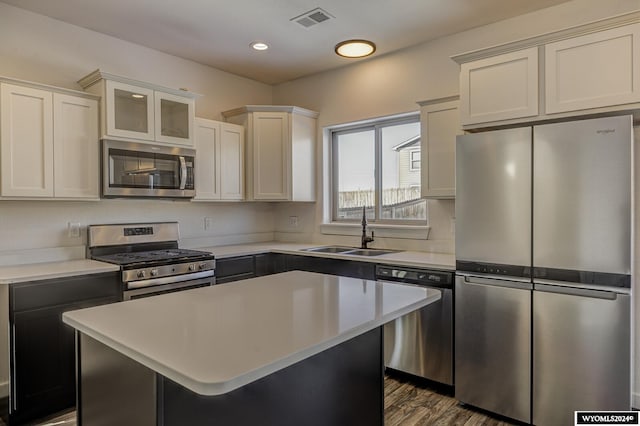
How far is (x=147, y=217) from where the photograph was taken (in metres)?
3.56

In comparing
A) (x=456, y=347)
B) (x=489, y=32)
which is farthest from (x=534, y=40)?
(x=456, y=347)

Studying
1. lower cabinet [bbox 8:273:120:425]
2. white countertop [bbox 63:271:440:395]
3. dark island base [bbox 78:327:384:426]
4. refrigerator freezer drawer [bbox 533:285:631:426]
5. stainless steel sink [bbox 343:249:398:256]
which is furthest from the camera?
stainless steel sink [bbox 343:249:398:256]

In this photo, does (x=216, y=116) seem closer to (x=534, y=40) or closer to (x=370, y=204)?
(x=370, y=204)

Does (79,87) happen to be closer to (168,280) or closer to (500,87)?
(168,280)

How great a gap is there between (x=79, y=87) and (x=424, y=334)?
3.29 metres

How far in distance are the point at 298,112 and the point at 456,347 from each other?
8.85 feet

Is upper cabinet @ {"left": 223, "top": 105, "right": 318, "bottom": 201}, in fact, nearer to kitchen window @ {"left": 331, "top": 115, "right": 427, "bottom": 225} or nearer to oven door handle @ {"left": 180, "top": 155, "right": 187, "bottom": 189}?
kitchen window @ {"left": 331, "top": 115, "right": 427, "bottom": 225}

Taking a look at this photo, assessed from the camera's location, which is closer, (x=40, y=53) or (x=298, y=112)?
(x=40, y=53)

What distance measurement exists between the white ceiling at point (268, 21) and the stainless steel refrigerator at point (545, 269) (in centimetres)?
113

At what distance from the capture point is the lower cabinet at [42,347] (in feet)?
7.63

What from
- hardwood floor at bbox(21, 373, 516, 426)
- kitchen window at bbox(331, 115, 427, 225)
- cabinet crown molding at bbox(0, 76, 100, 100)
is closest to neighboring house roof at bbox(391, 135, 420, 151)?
kitchen window at bbox(331, 115, 427, 225)

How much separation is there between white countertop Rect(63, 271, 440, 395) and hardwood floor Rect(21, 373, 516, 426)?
3.54 feet

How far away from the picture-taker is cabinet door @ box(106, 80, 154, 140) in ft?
9.68

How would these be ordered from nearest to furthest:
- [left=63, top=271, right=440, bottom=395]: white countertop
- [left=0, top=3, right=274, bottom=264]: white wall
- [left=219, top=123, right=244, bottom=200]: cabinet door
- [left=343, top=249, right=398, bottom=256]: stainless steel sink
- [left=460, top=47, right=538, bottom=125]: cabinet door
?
[left=63, top=271, right=440, bottom=395]: white countertop
[left=460, top=47, right=538, bottom=125]: cabinet door
[left=0, top=3, right=274, bottom=264]: white wall
[left=343, top=249, right=398, bottom=256]: stainless steel sink
[left=219, top=123, right=244, bottom=200]: cabinet door
